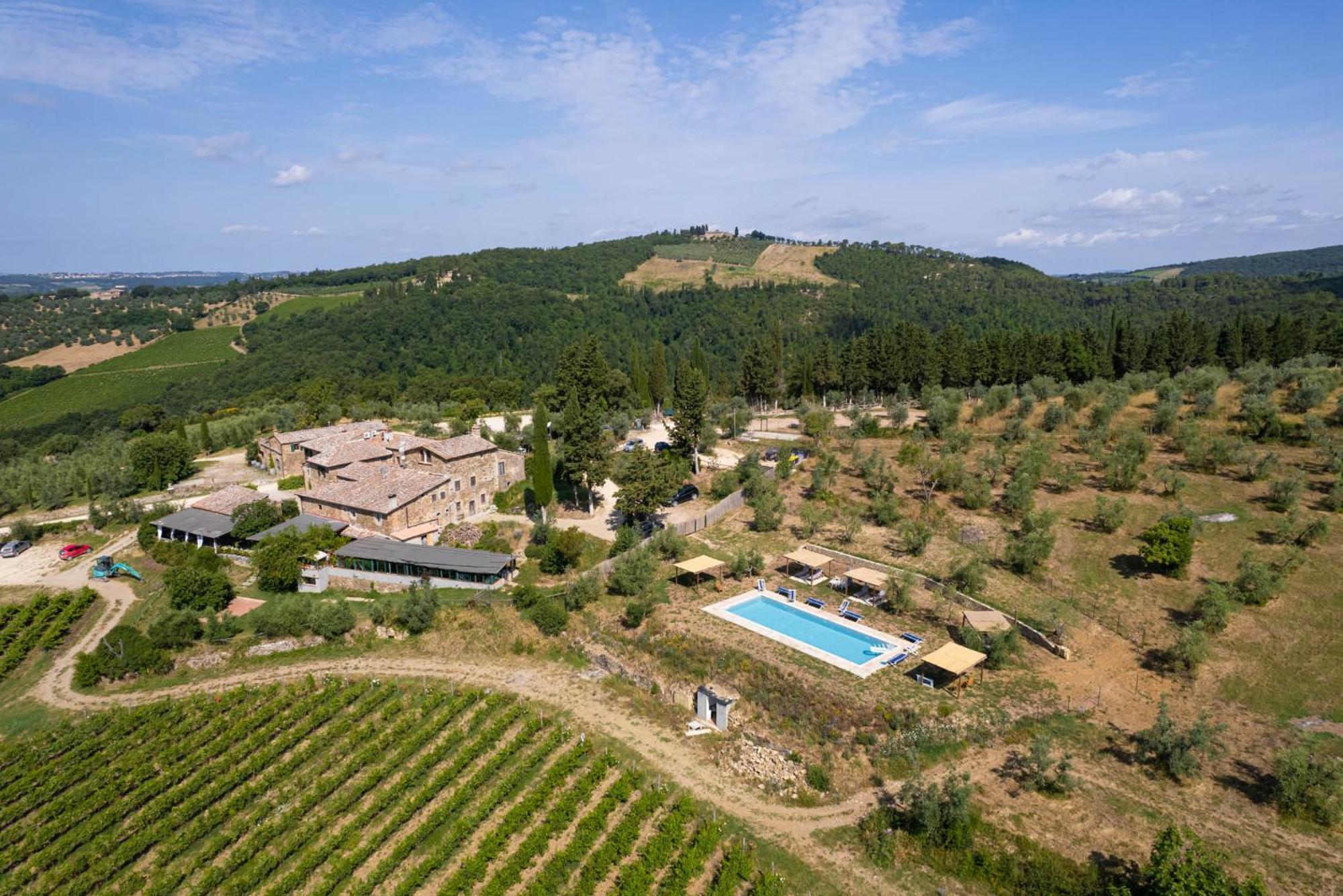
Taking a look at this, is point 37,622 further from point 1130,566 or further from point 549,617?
point 1130,566

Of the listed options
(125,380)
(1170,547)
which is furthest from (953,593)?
(125,380)

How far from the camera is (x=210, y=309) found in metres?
146

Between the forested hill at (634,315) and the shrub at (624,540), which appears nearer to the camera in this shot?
the shrub at (624,540)

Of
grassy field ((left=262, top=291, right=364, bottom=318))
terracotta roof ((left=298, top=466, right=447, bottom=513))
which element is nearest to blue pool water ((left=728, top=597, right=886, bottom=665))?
terracotta roof ((left=298, top=466, right=447, bottom=513))

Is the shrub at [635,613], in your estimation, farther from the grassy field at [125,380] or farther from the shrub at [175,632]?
the grassy field at [125,380]

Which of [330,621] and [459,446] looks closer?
[330,621]

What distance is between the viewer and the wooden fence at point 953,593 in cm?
2777

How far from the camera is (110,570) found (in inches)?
1598

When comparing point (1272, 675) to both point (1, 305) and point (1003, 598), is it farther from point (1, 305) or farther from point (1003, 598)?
point (1, 305)

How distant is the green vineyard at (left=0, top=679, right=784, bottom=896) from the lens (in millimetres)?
18656

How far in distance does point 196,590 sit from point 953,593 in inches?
1470

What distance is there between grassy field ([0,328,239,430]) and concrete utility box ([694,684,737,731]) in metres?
104

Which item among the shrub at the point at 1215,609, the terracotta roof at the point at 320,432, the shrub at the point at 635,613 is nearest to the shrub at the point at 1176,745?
the shrub at the point at 1215,609

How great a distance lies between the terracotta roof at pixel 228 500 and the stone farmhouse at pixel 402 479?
3590mm
